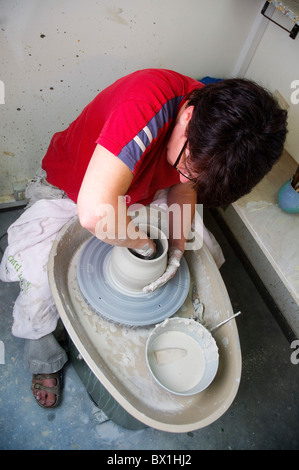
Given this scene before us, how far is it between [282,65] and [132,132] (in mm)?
1158

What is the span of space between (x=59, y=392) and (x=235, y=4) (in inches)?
81.6

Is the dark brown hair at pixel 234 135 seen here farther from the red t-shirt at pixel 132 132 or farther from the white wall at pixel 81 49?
the white wall at pixel 81 49

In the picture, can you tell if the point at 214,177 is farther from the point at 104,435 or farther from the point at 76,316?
the point at 104,435

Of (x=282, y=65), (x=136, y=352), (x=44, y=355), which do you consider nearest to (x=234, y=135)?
(x=136, y=352)

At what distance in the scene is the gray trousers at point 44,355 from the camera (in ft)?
4.78

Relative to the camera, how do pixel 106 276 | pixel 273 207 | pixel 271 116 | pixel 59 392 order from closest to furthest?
pixel 271 116 → pixel 106 276 → pixel 59 392 → pixel 273 207

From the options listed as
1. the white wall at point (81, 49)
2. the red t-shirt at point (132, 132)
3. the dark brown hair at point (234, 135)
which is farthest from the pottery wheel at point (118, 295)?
the white wall at point (81, 49)

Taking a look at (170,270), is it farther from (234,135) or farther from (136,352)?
(234,135)

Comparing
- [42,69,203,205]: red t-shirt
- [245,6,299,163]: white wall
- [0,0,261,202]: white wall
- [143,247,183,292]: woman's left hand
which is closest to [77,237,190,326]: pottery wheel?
[143,247,183,292]: woman's left hand

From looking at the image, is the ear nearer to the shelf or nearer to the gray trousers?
the shelf

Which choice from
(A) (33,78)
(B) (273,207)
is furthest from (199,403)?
(A) (33,78)

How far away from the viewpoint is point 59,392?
157 centimetres

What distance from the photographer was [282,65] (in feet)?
5.49

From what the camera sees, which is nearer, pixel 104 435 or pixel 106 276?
pixel 106 276
